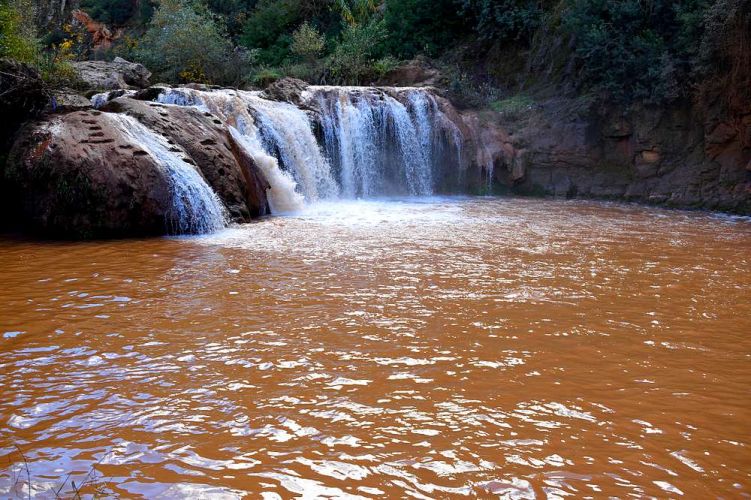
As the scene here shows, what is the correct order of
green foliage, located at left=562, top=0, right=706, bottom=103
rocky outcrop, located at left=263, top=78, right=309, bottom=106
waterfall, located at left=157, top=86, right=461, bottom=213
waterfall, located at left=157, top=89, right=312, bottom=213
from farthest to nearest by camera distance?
rocky outcrop, located at left=263, top=78, right=309, bottom=106, green foliage, located at left=562, top=0, right=706, bottom=103, waterfall, located at left=157, top=86, right=461, bottom=213, waterfall, located at left=157, top=89, right=312, bottom=213

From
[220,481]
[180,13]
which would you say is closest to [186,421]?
[220,481]

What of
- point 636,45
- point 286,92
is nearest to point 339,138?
point 286,92

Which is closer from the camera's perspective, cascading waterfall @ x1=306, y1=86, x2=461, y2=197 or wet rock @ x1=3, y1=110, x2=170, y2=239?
wet rock @ x1=3, y1=110, x2=170, y2=239

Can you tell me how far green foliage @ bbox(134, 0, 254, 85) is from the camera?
769 inches

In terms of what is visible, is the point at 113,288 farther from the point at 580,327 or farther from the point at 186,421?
the point at 580,327

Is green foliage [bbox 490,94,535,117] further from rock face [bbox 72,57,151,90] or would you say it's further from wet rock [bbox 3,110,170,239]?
wet rock [bbox 3,110,170,239]

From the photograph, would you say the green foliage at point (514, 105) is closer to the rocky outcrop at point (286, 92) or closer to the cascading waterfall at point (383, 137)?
the cascading waterfall at point (383, 137)

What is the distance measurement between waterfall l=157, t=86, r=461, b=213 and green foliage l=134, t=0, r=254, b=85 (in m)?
5.69

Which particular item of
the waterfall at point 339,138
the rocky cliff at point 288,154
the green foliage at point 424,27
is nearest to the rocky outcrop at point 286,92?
the rocky cliff at point 288,154

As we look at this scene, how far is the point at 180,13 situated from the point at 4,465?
792 inches

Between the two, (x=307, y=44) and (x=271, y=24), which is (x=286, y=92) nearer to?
(x=307, y=44)

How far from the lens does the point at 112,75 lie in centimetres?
1527

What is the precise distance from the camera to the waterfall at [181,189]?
9.51 m

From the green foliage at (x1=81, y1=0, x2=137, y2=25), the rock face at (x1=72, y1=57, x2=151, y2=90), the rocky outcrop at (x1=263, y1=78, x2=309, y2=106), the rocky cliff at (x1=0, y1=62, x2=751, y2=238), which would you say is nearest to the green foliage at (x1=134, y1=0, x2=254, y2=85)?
the rock face at (x1=72, y1=57, x2=151, y2=90)
